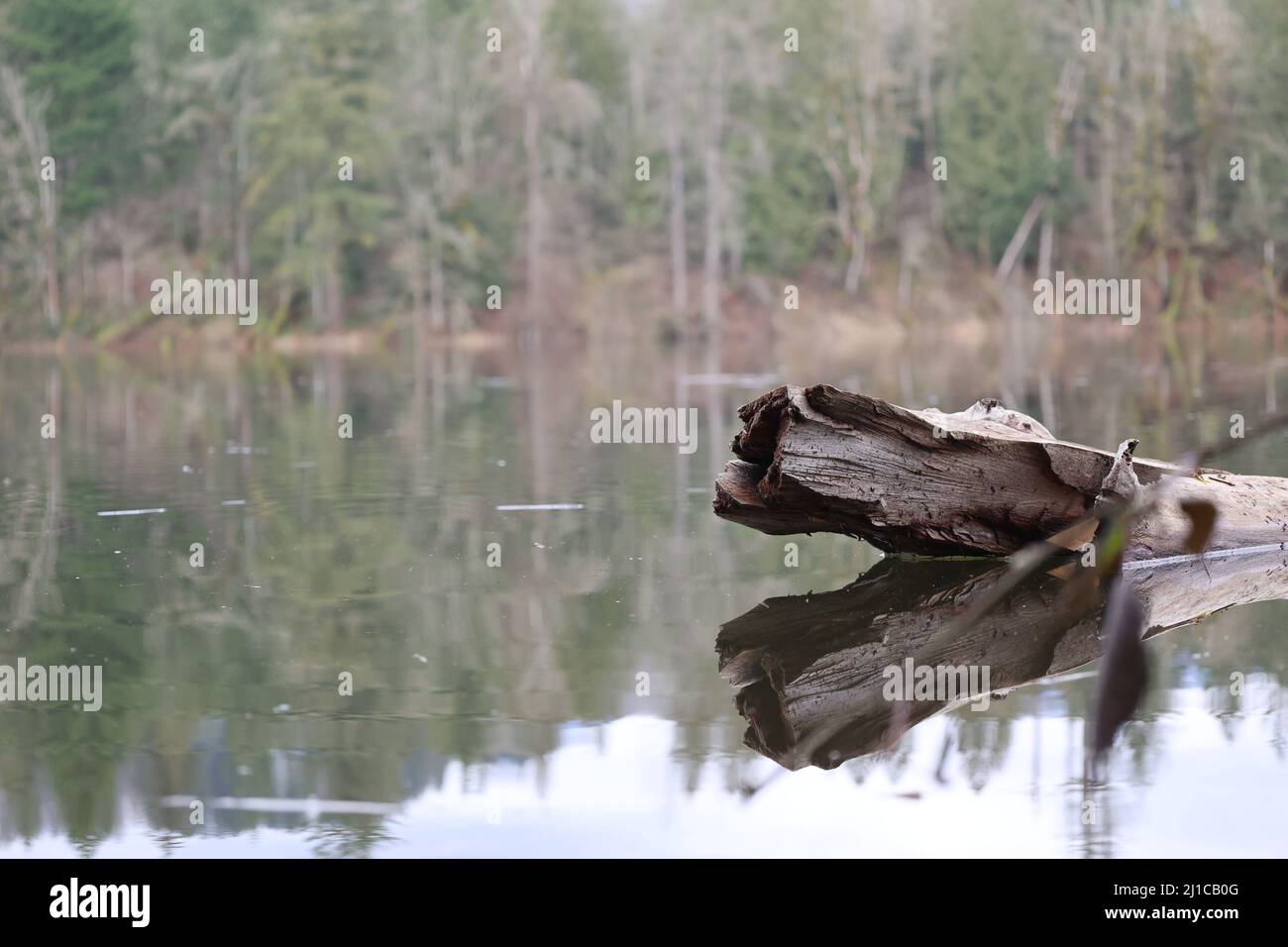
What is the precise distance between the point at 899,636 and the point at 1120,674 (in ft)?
17.7

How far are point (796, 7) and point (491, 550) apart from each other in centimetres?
4532

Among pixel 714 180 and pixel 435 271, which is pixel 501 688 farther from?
pixel 714 180

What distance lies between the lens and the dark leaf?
1.00 meters

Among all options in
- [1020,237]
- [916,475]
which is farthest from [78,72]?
[916,475]

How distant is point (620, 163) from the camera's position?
55.7 metres

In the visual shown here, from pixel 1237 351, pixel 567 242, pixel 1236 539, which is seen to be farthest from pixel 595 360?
pixel 1236 539

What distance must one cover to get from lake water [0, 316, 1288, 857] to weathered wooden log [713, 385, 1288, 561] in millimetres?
319

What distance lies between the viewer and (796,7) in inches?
2007

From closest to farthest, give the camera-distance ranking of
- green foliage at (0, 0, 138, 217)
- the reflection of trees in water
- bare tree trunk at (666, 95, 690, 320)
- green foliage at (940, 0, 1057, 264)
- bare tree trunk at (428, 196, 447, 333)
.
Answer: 1. the reflection of trees in water
2. bare tree trunk at (428, 196, 447, 333)
3. green foliage at (0, 0, 138, 217)
4. bare tree trunk at (666, 95, 690, 320)
5. green foliage at (940, 0, 1057, 264)

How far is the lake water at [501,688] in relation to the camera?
4.31 meters

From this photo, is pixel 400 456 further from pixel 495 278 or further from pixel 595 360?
pixel 495 278

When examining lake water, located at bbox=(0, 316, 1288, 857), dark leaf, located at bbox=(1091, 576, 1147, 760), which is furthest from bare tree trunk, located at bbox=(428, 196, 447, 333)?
dark leaf, located at bbox=(1091, 576, 1147, 760)

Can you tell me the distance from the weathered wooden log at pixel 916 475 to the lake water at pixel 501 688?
0.32 meters

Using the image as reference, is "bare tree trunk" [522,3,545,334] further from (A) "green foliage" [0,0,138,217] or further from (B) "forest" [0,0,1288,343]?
(A) "green foliage" [0,0,138,217]
